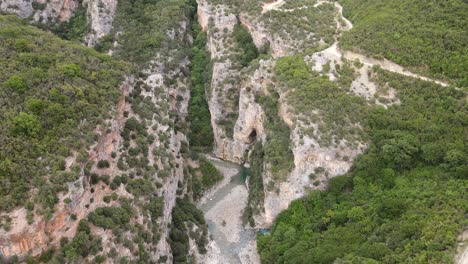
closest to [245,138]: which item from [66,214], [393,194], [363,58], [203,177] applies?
[203,177]

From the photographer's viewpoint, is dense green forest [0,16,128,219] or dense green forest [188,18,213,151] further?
dense green forest [188,18,213,151]

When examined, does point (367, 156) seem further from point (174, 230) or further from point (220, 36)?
point (220, 36)

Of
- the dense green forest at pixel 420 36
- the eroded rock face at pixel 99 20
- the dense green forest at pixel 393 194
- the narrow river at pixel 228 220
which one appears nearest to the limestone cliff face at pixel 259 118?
the dense green forest at pixel 393 194

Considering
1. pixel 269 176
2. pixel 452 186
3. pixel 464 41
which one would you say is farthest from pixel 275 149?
pixel 464 41

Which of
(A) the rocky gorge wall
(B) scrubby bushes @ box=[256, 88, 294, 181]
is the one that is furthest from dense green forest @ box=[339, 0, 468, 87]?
(A) the rocky gorge wall

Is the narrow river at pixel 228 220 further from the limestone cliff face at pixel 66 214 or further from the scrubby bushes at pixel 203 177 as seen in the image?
the limestone cliff face at pixel 66 214

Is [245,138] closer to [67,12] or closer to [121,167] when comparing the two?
[121,167]

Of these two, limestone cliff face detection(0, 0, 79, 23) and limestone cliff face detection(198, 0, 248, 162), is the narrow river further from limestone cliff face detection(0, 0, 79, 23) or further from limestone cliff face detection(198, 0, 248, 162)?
limestone cliff face detection(0, 0, 79, 23)

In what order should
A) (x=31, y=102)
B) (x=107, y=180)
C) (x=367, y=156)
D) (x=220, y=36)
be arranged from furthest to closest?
(x=220, y=36), (x=367, y=156), (x=107, y=180), (x=31, y=102)
